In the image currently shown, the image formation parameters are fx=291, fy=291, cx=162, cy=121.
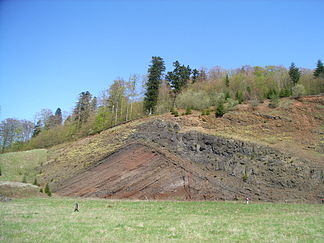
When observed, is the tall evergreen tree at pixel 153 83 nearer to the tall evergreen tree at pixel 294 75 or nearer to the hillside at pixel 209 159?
the hillside at pixel 209 159

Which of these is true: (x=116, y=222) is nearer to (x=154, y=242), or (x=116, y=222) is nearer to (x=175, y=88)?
(x=154, y=242)

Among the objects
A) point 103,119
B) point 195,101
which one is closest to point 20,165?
point 103,119

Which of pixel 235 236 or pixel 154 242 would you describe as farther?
pixel 235 236

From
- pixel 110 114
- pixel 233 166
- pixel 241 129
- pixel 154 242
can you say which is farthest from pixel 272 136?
pixel 110 114

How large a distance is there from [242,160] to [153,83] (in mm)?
24268

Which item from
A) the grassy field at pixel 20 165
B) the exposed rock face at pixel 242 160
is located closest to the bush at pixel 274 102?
the exposed rock face at pixel 242 160

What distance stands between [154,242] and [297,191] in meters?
17.3

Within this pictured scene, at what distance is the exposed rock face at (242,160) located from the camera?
73.3 feet

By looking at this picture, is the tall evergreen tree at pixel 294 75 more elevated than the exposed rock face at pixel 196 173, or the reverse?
the tall evergreen tree at pixel 294 75

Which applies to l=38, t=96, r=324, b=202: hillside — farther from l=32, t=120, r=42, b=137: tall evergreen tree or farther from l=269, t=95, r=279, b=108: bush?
l=32, t=120, r=42, b=137: tall evergreen tree

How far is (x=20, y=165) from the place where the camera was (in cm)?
3678

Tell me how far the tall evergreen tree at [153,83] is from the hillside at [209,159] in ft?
41.6

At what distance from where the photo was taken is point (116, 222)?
432 inches

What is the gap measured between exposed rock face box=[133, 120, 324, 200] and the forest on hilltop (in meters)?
6.00
